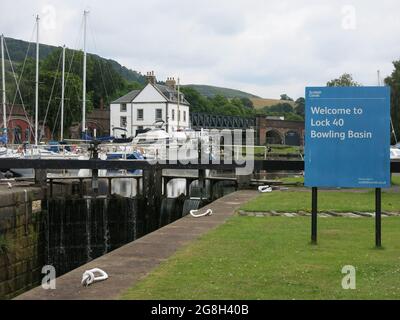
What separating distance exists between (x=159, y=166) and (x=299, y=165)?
19.3 ft

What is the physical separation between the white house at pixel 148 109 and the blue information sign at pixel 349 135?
62.0 meters

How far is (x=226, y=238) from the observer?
490 inches

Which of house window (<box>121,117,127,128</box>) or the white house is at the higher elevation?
the white house

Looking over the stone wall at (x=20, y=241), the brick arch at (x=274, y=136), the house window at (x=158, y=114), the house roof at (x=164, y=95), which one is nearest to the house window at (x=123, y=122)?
the house roof at (x=164, y=95)

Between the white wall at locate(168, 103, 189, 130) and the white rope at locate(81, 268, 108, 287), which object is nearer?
the white rope at locate(81, 268, 108, 287)

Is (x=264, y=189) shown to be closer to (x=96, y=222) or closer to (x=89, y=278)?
(x=96, y=222)

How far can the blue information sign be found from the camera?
1191 cm

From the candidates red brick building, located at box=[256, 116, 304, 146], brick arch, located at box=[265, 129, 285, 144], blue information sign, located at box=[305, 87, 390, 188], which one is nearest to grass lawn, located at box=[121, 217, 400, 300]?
blue information sign, located at box=[305, 87, 390, 188]

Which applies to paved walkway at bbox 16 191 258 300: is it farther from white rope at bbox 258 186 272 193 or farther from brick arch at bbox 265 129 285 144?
brick arch at bbox 265 129 285 144

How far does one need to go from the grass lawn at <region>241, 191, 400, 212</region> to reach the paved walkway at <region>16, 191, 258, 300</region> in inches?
109

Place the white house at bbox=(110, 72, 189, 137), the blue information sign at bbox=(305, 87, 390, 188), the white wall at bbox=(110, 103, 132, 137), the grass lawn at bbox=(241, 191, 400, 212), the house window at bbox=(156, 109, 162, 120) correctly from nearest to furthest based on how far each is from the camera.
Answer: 1. the blue information sign at bbox=(305, 87, 390, 188)
2. the grass lawn at bbox=(241, 191, 400, 212)
3. the house window at bbox=(156, 109, 162, 120)
4. the white house at bbox=(110, 72, 189, 137)
5. the white wall at bbox=(110, 103, 132, 137)

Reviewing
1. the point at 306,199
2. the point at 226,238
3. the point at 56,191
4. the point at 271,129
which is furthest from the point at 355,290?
the point at 271,129
